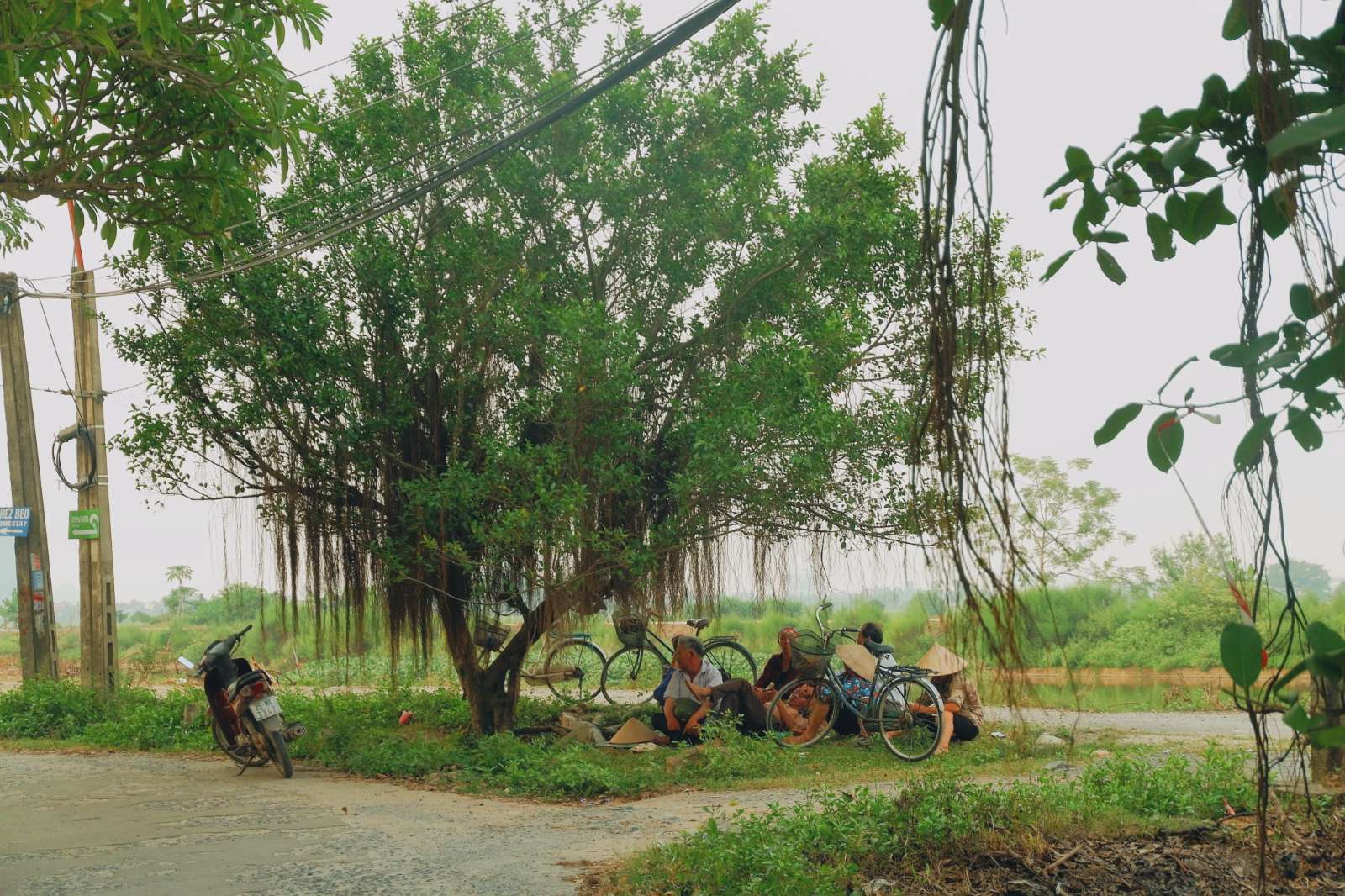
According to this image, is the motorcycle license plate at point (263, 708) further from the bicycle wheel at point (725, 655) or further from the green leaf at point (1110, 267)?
the green leaf at point (1110, 267)

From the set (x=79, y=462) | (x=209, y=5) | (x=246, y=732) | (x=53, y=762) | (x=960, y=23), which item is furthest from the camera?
(x=79, y=462)

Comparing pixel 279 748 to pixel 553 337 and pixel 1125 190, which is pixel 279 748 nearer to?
pixel 553 337

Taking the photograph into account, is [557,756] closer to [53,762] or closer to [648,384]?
[648,384]

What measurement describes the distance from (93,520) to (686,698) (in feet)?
24.4

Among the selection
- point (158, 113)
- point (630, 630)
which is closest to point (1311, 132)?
point (158, 113)

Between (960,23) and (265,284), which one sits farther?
(265,284)

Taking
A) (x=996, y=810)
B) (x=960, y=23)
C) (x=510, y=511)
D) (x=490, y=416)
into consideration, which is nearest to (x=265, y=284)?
(x=490, y=416)

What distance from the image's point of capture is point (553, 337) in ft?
30.5

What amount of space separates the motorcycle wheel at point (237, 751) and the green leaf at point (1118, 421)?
359 inches

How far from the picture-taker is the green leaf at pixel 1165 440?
1.47 m

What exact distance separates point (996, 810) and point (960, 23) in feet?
13.7

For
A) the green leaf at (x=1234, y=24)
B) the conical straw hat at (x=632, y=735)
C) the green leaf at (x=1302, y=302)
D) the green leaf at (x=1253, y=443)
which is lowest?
the conical straw hat at (x=632, y=735)

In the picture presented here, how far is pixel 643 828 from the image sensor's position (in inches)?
264

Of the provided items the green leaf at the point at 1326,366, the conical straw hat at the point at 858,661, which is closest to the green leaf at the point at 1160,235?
the green leaf at the point at 1326,366
